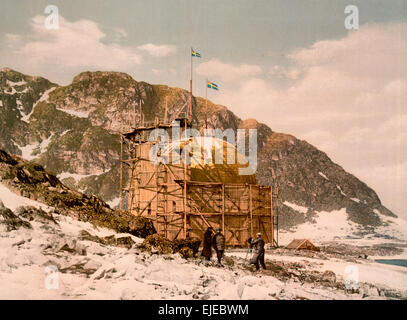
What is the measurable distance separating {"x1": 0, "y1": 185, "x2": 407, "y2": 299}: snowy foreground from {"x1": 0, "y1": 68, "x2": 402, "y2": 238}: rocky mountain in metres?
78.4

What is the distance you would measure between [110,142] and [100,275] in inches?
4278

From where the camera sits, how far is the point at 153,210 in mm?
29875

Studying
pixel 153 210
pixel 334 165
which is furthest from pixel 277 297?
pixel 334 165

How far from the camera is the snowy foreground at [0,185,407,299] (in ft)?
40.6

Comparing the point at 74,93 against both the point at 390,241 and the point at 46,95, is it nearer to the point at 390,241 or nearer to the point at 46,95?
the point at 46,95

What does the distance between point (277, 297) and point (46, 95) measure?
133 meters

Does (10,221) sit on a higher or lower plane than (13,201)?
lower

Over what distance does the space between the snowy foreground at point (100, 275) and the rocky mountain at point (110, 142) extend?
7839cm

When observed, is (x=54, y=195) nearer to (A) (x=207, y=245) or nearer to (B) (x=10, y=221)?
(B) (x=10, y=221)

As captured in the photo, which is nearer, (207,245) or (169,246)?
(169,246)

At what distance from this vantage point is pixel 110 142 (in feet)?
391

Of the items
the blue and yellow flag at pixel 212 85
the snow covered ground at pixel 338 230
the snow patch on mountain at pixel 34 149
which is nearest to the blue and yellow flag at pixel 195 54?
the blue and yellow flag at pixel 212 85

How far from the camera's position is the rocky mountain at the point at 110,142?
10531 cm

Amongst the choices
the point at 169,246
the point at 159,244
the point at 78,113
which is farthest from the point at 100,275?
the point at 78,113
